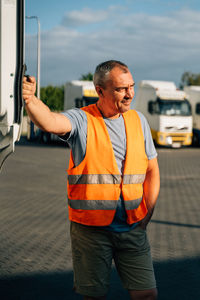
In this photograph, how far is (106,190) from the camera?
2.57 m

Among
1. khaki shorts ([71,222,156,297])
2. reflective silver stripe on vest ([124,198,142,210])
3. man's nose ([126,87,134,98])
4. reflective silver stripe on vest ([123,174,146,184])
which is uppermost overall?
man's nose ([126,87,134,98])

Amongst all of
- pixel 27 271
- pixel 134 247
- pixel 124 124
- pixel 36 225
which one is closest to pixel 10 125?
pixel 124 124

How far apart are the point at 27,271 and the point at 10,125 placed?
9.94ft

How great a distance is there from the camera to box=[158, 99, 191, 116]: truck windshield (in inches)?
953

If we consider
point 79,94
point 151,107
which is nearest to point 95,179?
point 151,107

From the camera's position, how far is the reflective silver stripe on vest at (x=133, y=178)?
2.61 meters

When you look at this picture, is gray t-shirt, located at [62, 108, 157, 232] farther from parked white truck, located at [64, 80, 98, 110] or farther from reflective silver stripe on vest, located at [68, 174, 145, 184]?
parked white truck, located at [64, 80, 98, 110]

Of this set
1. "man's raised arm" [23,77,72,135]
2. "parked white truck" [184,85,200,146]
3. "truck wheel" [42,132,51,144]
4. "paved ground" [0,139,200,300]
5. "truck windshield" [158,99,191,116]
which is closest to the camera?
"man's raised arm" [23,77,72,135]

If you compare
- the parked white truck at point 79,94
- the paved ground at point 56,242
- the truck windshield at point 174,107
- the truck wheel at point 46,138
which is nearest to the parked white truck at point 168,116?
the truck windshield at point 174,107

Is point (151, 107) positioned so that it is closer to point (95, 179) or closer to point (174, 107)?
point (174, 107)

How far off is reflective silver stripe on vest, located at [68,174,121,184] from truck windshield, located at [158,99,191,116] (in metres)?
21.8

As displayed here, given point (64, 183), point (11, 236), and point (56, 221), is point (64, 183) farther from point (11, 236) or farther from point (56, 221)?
point (11, 236)

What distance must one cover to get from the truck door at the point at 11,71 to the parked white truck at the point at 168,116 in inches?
864

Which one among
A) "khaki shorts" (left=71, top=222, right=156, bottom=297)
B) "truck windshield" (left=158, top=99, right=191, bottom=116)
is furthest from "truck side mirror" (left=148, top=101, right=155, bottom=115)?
"khaki shorts" (left=71, top=222, right=156, bottom=297)
